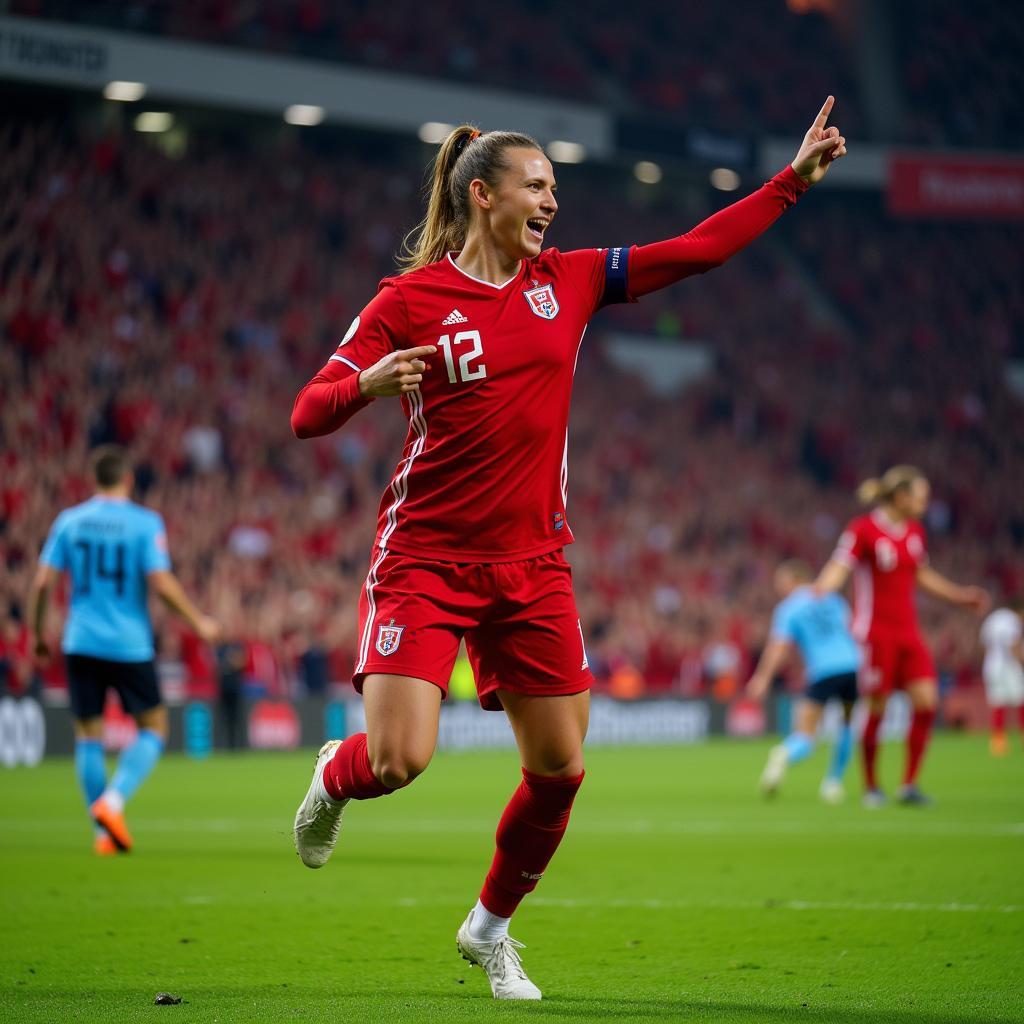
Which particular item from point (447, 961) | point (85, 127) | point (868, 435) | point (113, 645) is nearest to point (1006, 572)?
point (868, 435)

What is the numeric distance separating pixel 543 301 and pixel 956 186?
35.7 metres

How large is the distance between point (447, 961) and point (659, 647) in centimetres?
2233

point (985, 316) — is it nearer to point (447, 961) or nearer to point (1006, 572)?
point (1006, 572)

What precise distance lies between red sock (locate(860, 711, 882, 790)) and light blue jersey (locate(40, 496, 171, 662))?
621cm

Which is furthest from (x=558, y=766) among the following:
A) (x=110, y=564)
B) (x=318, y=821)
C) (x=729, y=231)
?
(x=110, y=564)

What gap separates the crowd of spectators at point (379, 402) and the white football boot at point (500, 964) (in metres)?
15.0

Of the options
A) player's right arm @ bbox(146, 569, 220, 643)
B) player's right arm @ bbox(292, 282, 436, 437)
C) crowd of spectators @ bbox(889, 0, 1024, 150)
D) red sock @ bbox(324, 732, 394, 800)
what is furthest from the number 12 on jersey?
crowd of spectators @ bbox(889, 0, 1024, 150)

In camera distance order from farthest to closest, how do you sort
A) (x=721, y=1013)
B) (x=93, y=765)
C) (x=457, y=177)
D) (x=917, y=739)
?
(x=917, y=739) < (x=93, y=765) < (x=457, y=177) < (x=721, y=1013)

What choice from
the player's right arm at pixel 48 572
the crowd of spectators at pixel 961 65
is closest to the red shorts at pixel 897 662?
the player's right arm at pixel 48 572

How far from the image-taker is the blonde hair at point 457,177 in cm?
543

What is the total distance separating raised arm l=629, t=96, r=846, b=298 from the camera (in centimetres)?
545

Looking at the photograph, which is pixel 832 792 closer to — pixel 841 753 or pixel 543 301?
pixel 841 753

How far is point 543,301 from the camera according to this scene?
539 cm

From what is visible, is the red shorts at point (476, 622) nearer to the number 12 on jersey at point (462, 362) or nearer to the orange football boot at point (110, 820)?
the number 12 on jersey at point (462, 362)
